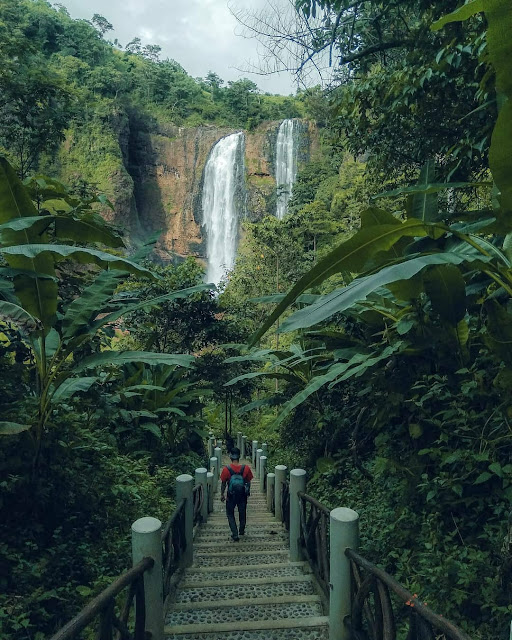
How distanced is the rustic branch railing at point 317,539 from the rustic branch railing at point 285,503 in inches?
58.6

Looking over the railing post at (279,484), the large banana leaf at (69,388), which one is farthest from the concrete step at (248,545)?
the large banana leaf at (69,388)

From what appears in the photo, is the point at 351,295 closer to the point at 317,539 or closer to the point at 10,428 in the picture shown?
the point at 10,428

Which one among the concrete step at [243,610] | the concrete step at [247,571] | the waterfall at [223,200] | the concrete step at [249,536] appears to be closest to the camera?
the concrete step at [243,610]

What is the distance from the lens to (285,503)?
5.98 m

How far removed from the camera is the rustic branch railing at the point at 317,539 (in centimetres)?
343

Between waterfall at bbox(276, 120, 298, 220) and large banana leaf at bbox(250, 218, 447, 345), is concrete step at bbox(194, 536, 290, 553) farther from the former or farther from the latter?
waterfall at bbox(276, 120, 298, 220)

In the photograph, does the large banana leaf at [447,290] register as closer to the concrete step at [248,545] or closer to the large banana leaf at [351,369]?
the large banana leaf at [351,369]

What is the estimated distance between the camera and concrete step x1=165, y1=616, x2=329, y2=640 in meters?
2.84

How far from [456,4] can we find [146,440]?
6305 millimetres

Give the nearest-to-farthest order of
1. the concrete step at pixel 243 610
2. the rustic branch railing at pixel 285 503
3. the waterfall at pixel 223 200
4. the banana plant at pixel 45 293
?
1. the banana plant at pixel 45 293
2. the concrete step at pixel 243 610
3. the rustic branch railing at pixel 285 503
4. the waterfall at pixel 223 200

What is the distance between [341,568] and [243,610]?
0.93m

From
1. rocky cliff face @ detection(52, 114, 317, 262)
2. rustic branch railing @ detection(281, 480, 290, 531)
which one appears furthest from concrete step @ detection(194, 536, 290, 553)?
rocky cliff face @ detection(52, 114, 317, 262)

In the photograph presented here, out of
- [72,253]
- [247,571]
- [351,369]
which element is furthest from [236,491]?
[72,253]

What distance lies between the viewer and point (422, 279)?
2.52 m
